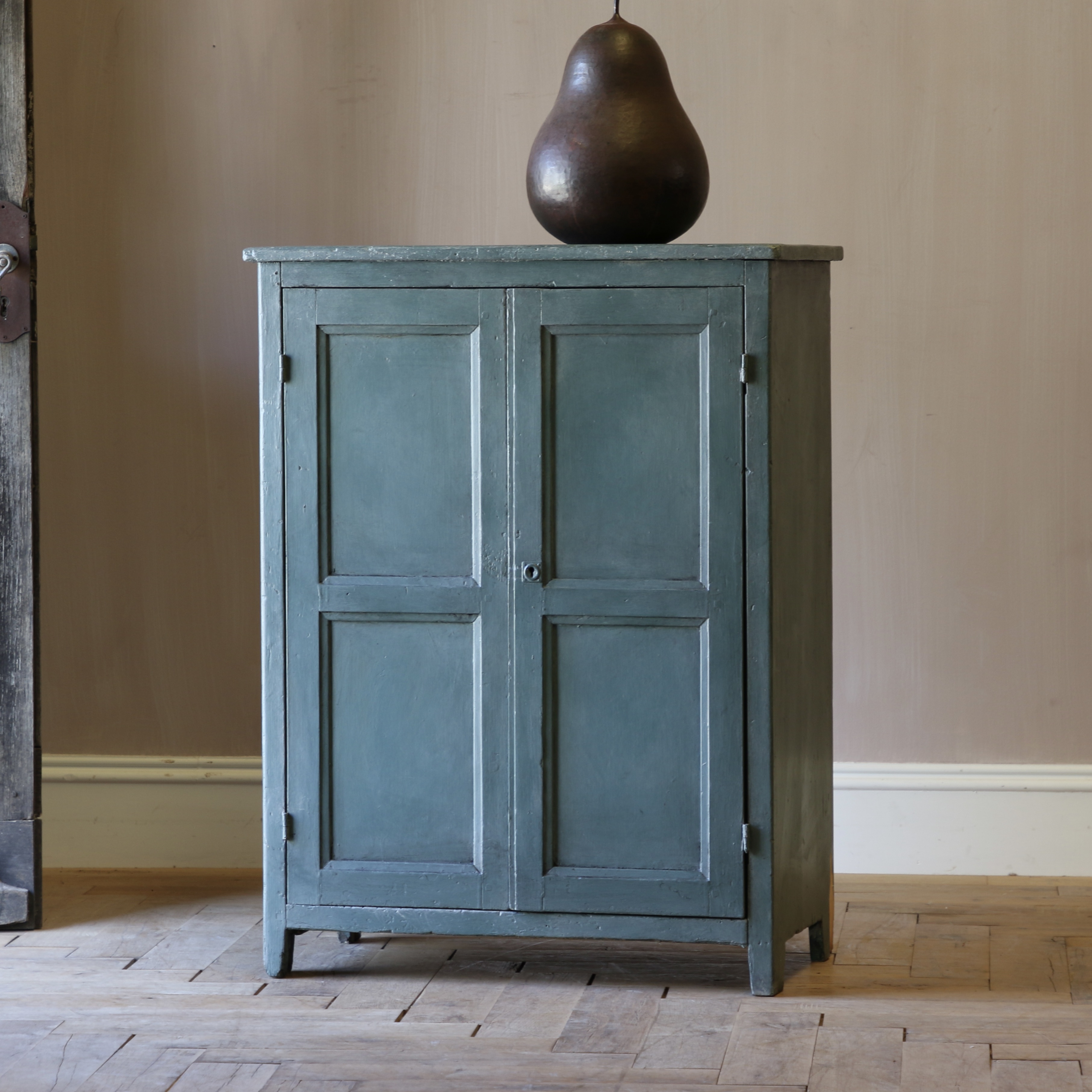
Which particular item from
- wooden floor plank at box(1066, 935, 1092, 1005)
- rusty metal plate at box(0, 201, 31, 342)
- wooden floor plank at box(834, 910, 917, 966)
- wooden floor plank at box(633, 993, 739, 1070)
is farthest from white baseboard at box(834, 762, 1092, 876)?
rusty metal plate at box(0, 201, 31, 342)

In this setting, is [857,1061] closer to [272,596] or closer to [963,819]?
[963,819]

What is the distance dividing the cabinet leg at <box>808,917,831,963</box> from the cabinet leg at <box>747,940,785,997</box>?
0.19 metres

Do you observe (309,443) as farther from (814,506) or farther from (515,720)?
(814,506)

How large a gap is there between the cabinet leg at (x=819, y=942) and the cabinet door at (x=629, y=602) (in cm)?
29

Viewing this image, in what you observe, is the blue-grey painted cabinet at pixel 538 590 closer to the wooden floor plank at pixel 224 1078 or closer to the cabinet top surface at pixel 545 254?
the cabinet top surface at pixel 545 254

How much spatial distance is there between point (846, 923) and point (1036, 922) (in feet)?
1.15

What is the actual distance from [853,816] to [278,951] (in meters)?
1.25

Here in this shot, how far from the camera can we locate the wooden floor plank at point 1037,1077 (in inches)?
85.0

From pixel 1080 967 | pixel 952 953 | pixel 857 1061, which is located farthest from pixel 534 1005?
pixel 1080 967

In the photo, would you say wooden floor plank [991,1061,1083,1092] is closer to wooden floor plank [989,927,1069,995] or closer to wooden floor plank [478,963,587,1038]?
wooden floor plank [989,927,1069,995]

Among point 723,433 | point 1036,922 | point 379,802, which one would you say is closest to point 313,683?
point 379,802

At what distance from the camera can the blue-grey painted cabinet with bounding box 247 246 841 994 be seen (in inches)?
97.7

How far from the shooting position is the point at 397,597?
8.43 feet

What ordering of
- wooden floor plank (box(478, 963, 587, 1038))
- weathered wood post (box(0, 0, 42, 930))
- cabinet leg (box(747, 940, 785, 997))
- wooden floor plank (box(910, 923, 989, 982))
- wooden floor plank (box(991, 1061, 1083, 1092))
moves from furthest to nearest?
weathered wood post (box(0, 0, 42, 930)) → wooden floor plank (box(910, 923, 989, 982)) → cabinet leg (box(747, 940, 785, 997)) → wooden floor plank (box(478, 963, 587, 1038)) → wooden floor plank (box(991, 1061, 1083, 1092))
